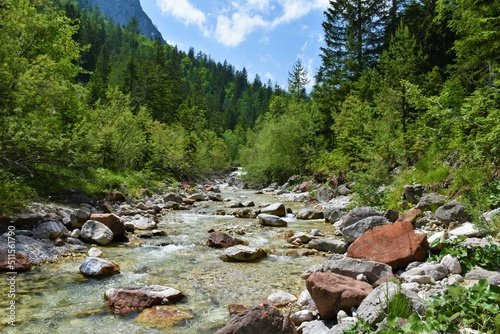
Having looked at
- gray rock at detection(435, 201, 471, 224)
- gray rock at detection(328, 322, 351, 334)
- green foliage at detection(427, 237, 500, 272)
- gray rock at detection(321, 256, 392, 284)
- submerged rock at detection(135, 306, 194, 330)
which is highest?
gray rock at detection(435, 201, 471, 224)

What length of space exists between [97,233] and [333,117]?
82.2ft

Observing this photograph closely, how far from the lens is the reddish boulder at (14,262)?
769 cm

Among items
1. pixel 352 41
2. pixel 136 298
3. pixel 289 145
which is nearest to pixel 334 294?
pixel 136 298

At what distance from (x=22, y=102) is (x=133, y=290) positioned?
Answer: 28.9 ft

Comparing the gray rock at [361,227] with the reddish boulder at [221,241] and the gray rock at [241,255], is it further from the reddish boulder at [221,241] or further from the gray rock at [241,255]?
the reddish boulder at [221,241]

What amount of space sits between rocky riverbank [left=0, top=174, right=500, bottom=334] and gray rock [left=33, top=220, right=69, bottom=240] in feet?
0.09

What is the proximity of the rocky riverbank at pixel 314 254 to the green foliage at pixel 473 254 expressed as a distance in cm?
21

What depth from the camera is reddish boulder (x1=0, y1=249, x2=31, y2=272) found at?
769cm

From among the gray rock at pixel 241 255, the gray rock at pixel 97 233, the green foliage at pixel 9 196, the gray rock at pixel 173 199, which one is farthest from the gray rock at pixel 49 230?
the gray rock at pixel 173 199

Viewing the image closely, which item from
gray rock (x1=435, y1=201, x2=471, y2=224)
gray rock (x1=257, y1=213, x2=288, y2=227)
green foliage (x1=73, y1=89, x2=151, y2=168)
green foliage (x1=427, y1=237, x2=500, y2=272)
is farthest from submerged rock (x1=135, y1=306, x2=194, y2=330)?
green foliage (x1=73, y1=89, x2=151, y2=168)

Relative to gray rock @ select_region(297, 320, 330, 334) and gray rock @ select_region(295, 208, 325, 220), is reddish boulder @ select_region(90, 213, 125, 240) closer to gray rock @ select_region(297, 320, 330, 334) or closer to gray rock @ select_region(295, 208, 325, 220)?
gray rock @ select_region(297, 320, 330, 334)

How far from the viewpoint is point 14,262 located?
25.6ft

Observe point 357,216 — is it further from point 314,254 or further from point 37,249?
point 37,249

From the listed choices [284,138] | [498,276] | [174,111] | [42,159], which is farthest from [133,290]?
[174,111]
